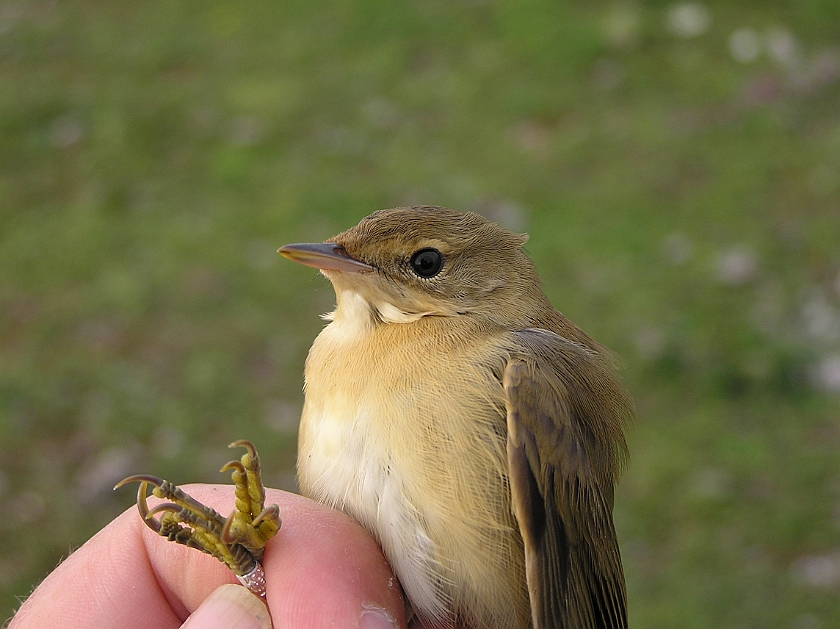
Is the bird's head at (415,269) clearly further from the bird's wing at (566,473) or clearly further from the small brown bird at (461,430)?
the bird's wing at (566,473)

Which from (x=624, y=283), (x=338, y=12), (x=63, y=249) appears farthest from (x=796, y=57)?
(x=63, y=249)

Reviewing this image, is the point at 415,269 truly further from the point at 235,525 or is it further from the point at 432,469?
the point at 235,525

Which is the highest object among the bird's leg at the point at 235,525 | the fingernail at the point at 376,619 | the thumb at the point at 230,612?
the bird's leg at the point at 235,525

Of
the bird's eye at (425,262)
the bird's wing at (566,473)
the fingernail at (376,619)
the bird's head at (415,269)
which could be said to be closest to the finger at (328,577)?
the fingernail at (376,619)

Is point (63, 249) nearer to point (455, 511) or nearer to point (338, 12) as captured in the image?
point (338, 12)

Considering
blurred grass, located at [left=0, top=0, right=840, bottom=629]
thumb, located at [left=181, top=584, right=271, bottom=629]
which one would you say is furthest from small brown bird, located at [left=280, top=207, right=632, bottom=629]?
blurred grass, located at [left=0, top=0, right=840, bottom=629]

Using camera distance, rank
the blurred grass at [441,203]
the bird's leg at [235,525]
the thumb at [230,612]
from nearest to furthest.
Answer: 1. the thumb at [230,612]
2. the bird's leg at [235,525]
3. the blurred grass at [441,203]

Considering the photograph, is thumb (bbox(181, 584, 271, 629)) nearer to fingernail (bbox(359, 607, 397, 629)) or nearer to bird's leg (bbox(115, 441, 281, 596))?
bird's leg (bbox(115, 441, 281, 596))
